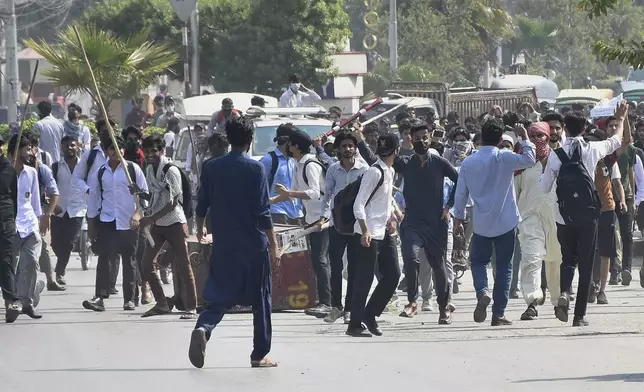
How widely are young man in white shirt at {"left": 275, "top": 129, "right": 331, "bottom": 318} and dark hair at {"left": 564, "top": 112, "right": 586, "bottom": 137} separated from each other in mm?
2538

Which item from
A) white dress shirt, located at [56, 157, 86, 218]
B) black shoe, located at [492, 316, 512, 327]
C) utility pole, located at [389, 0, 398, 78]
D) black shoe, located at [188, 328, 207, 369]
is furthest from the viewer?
utility pole, located at [389, 0, 398, 78]

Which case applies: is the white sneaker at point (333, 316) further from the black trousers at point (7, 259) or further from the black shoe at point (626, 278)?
the black shoe at point (626, 278)

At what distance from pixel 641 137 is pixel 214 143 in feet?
23.0

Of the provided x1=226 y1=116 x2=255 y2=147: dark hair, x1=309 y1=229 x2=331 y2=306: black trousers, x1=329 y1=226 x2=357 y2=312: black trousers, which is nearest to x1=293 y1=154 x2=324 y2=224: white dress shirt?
x1=309 y1=229 x2=331 y2=306: black trousers

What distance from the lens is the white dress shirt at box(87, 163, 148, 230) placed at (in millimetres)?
16094

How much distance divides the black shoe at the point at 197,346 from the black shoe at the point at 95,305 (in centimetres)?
487

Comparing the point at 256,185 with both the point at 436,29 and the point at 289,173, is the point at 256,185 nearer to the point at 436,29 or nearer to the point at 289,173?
the point at 289,173

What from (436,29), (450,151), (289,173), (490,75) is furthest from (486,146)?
(490,75)

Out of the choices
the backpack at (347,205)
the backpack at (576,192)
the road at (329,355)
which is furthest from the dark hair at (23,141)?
the backpack at (576,192)

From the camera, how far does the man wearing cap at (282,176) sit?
51.7 ft

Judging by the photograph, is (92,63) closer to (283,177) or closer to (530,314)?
(283,177)

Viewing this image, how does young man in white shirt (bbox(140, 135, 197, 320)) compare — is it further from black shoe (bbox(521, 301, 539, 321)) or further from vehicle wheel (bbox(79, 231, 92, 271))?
vehicle wheel (bbox(79, 231, 92, 271))

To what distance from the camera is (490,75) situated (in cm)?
7519

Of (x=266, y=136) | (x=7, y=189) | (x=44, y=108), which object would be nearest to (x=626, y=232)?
(x=266, y=136)
